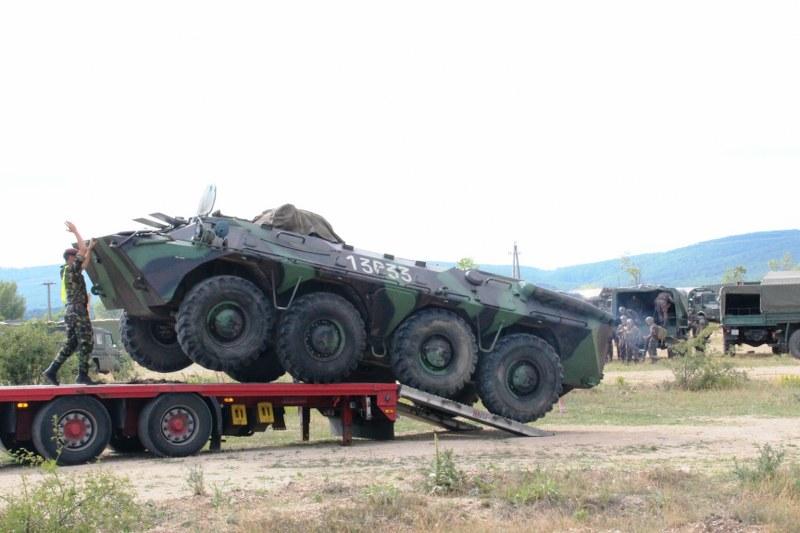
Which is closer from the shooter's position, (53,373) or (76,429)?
(76,429)

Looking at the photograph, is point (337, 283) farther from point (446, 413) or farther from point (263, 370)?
point (446, 413)

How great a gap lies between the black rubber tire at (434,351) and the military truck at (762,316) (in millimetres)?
23818

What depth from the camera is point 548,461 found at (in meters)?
14.8

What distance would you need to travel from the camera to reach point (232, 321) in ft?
54.4

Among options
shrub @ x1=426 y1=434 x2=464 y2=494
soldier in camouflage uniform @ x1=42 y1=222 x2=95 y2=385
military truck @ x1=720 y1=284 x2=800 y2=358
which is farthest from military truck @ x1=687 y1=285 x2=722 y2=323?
shrub @ x1=426 y1=434 x2=464 y2=494

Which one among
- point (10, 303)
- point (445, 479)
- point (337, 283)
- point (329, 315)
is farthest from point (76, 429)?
point (10, 303)

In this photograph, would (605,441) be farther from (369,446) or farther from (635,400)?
(635,400)

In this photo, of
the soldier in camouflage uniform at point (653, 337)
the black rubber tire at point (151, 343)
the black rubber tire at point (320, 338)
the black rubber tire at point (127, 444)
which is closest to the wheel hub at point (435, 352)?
the black rubber tire at point (320, 338)

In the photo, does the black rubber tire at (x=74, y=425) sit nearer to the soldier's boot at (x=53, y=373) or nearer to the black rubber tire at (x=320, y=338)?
the soldier's boot at (x=53, y=373)

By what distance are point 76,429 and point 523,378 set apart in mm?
6755

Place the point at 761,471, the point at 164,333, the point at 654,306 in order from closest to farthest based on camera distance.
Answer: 1. the point at 761,471
2. the point at 164,333
3. the point at 654,306

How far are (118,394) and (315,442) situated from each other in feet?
12.5

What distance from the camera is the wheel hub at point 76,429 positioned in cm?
1516

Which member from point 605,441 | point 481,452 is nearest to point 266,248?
point 481,452
